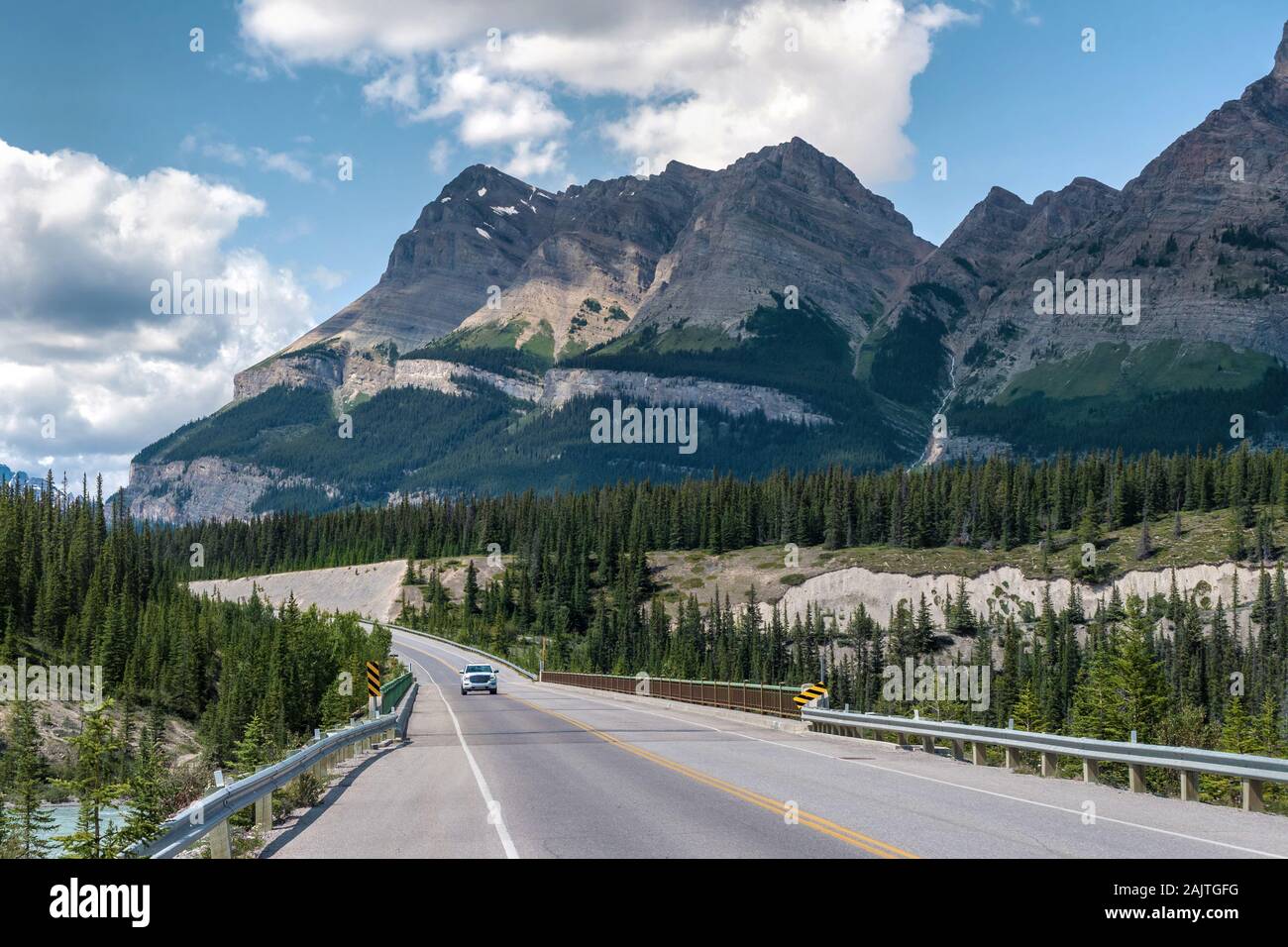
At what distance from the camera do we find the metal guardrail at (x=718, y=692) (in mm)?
38812

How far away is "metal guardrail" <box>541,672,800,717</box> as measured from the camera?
3881 cm

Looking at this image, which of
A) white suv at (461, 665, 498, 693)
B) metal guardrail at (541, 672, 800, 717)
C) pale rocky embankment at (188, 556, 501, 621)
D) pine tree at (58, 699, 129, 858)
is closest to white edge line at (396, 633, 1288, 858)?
metal guardrail at (541, 672, 800, 717)

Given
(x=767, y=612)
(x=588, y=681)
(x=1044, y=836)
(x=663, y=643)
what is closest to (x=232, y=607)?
(x=663, y=643)

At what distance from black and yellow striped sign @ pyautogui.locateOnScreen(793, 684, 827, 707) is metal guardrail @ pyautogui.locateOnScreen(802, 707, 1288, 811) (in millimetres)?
4835

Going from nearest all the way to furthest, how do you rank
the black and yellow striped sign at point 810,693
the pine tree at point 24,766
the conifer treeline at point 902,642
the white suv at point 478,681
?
the black and yellow striped sign at point 810,693
the pine tree at point 24,766
the white suv at point 478,681
the conifer treeline at point 902,642

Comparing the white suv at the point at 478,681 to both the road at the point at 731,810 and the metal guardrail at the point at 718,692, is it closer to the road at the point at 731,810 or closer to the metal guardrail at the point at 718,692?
the metal guardrail at the point at 718,692

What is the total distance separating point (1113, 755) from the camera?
64.3ft

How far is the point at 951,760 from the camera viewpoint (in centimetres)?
2588

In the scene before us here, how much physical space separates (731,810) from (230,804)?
22.1 ft

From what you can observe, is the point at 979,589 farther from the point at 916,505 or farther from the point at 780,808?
the point at 780,808

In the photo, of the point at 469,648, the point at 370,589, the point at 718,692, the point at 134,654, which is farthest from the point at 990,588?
the point at 718,692

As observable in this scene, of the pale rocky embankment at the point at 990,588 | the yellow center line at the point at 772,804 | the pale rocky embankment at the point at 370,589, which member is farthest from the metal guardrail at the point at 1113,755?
the pale rocky embankment at the point at 370,589

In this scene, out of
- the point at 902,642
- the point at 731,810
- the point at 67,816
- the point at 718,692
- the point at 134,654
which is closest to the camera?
the point at 731,810
